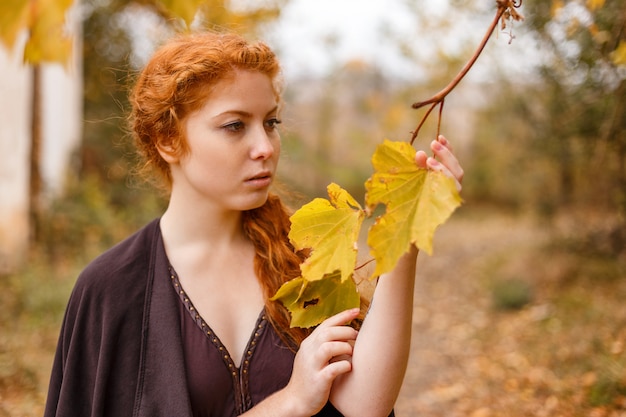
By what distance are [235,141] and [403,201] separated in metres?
0.72

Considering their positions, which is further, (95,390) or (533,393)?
(533,393)

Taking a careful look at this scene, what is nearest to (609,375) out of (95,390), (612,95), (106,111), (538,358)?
(538,358)

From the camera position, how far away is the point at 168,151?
1745 mm

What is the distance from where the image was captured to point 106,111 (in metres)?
9.77

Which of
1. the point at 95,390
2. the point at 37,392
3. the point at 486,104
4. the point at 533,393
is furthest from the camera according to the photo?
the point at 486,104

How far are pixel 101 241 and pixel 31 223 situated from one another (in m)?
0.73

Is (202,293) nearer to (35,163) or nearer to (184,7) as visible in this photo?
(184,7)

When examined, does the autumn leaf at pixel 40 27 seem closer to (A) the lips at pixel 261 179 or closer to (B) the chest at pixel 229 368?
(A) the lips at pixel 261 179

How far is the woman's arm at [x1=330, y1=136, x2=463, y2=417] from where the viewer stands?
136cm

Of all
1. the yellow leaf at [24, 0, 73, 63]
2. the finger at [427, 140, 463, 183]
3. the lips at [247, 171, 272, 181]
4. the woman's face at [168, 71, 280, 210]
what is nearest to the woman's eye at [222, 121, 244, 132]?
the woman's face at [168, 71, 280, 210]

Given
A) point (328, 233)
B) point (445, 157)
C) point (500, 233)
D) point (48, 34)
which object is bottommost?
point (500, 233)

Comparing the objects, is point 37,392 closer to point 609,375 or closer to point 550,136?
point 609,375

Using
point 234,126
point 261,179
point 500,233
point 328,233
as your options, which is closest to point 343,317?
point 328,233

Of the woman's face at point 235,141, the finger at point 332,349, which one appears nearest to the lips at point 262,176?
the woman's face at point 235,141
